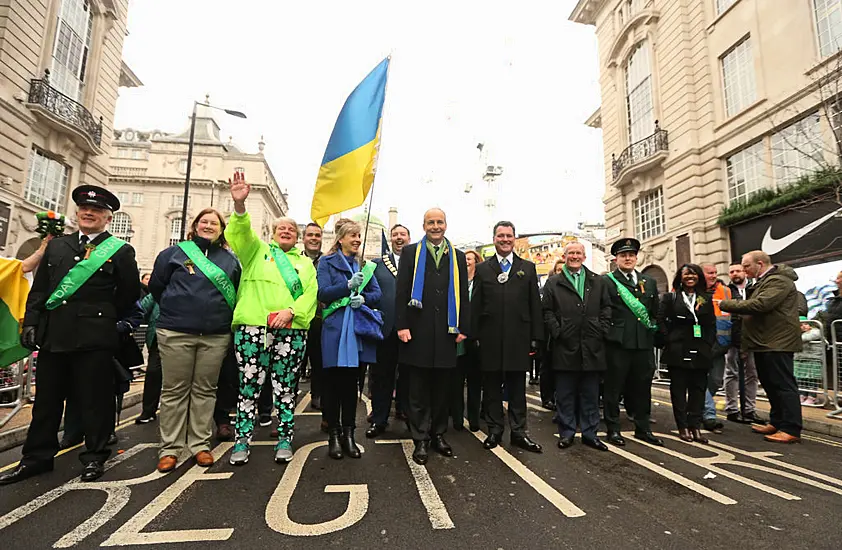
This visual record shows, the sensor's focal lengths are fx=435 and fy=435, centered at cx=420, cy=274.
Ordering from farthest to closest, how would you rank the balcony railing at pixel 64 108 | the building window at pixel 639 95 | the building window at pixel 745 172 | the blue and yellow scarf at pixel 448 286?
the building window at pixel 639 95
the balcony railing at pixel 64 108
the building window at pixel 745 172
the blue and yellow scarf at pixel 448 286

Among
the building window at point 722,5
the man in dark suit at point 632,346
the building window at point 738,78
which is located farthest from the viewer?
the building window at point 722,5

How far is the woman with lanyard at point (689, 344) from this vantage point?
4891mm

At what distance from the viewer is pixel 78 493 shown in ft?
10.0

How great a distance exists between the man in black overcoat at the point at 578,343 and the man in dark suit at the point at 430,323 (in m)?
1.14

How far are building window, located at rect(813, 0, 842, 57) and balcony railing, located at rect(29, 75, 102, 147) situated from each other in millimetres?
25354

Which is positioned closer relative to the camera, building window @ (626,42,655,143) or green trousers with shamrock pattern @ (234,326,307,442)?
green trousers with shamrock pattern @ (234,326,307,442)

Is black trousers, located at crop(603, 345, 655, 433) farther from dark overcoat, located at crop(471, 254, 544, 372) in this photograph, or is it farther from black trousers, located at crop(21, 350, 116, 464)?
black trousers, located at crop(21, 350, 116, 464)

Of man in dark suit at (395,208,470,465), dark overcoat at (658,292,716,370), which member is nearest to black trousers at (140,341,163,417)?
man in dark suit at (395,208,470,465)

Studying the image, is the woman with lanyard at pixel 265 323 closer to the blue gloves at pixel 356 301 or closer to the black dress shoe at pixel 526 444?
the blue gloves at pixel 356 301

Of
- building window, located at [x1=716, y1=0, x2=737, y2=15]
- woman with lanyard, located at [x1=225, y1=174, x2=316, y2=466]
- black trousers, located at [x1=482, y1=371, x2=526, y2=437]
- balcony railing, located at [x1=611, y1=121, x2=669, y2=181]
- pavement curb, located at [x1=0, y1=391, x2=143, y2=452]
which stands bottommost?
pavement curb, located at [x1=0, y1=391, x2=143, y2=452]

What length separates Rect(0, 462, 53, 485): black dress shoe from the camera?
323 centimetres

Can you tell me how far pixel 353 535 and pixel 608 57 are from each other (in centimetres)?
2611

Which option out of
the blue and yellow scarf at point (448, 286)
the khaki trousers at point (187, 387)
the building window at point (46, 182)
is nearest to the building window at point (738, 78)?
the blue and yellow scarf at point (448, 286)

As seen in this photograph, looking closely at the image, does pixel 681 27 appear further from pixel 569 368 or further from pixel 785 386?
pixel 569 368
